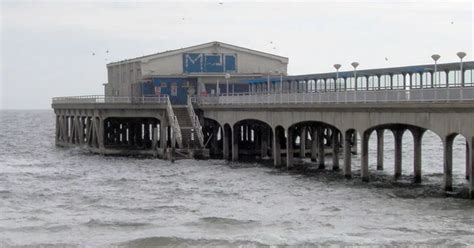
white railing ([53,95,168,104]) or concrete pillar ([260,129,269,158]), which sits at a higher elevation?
white railing ([53,95,168,104])

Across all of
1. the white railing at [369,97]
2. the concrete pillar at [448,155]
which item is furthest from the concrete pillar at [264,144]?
the concrete pillar at [448,155]

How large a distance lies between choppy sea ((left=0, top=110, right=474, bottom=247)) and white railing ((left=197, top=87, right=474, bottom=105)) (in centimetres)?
444

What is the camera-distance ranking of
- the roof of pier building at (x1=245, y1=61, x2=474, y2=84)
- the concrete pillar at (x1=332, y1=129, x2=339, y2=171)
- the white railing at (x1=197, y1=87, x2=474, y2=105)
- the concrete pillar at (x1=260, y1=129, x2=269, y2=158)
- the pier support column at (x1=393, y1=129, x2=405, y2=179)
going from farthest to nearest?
the concrete pillar at (x1=260, y1=129, x2=269, y2=158) → the concrete pillar at (x1=332, y1=129, x2=339, y2=171) → the pier support column at (x1=393, y1=129, x2=405, y2=179) → the roof of pier building at (x1=245, y1=61, x2=474, y2=84) → the white railing at (x1=197, y1=87, x2=474, y2=105)

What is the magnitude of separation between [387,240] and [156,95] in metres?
48.3

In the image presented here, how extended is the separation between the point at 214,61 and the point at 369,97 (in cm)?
3596

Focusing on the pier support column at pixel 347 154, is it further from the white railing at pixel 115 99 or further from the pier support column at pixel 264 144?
the white railing at pixel 115 99

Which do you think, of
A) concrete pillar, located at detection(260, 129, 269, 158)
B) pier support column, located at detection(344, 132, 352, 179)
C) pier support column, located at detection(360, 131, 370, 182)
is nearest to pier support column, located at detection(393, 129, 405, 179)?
pier support column, located at detection(344, 132, 352, 179)

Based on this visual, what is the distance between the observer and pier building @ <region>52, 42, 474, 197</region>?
128ft

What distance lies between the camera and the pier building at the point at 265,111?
38875 millimetres

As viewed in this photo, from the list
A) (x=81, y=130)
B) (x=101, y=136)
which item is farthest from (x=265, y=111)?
(x=81, y=130)

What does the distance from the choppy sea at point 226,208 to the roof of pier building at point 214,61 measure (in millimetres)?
21998

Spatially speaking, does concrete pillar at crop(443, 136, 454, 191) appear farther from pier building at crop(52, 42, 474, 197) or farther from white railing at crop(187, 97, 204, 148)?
white railing at crop(187, 97, 204, 148)

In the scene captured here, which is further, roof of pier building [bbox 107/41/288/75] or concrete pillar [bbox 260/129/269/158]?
roof of pier building [bbox 107/41/288/75]

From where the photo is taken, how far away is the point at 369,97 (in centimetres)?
4234
